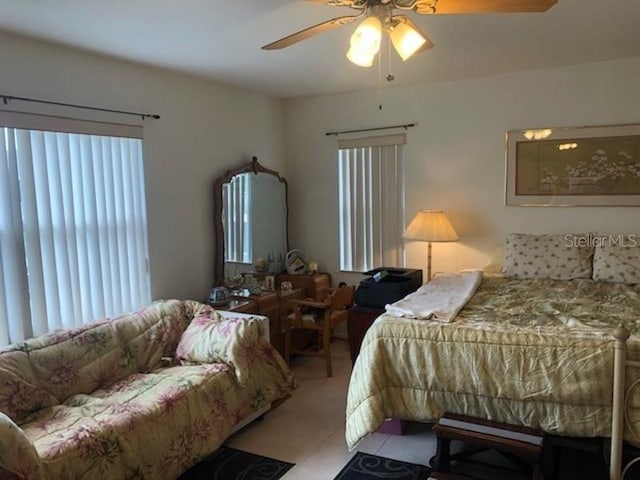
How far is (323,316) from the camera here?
4.13 m

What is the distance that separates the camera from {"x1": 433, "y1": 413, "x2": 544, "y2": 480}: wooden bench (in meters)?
2.08

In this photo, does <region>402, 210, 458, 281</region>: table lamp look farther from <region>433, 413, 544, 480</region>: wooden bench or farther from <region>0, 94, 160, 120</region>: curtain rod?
<region>0, 94, 160, 120</region>: curtain rod

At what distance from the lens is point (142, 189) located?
138 inches

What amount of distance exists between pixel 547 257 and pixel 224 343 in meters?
2.41

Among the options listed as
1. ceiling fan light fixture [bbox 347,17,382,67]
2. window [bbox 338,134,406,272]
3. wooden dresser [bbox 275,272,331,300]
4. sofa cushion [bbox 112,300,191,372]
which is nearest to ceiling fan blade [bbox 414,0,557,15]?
ceiling fan light fixture [bbox 347,17,382,67]

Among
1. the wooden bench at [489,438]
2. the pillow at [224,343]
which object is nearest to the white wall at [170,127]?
the pillow at [224,343]

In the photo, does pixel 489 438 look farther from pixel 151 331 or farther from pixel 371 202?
pixel 371 202

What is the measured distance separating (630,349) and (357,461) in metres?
1.45

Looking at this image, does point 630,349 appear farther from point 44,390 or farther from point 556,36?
point 44,390

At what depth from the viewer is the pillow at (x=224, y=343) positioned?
2918 millimetres

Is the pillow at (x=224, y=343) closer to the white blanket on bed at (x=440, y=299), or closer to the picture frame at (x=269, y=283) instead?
the white blanket on bed at (x=440, y=299)

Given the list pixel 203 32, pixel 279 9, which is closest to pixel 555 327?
pixel 279 9

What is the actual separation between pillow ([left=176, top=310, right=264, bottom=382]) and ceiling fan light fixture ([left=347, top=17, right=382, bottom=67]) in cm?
170

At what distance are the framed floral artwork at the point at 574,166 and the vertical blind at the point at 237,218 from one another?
218 centimetres
